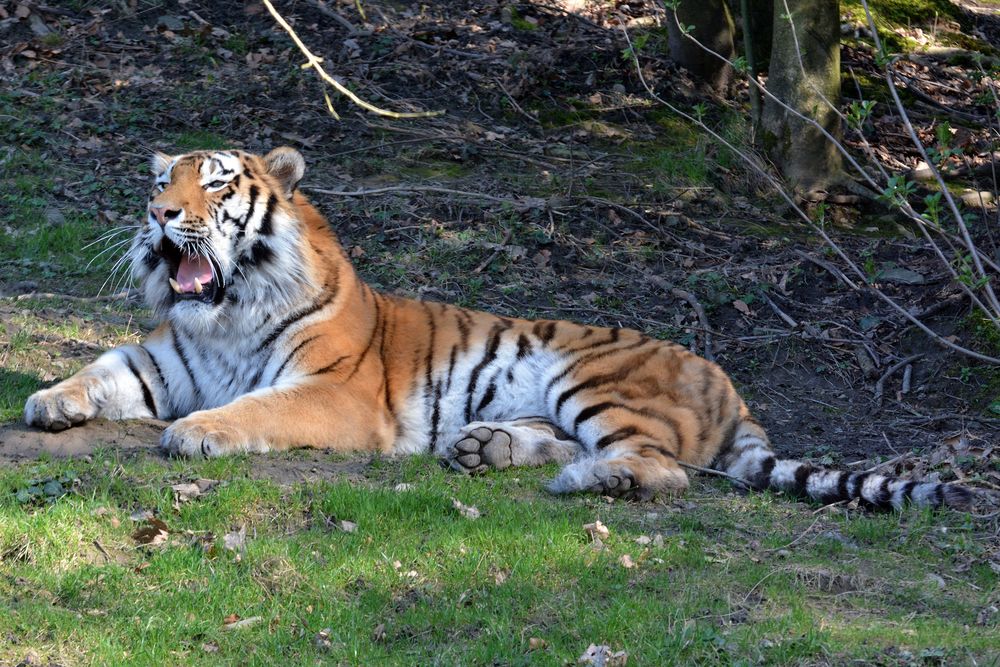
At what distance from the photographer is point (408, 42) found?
36.7ft

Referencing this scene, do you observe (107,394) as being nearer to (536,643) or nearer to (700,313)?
(536,643)

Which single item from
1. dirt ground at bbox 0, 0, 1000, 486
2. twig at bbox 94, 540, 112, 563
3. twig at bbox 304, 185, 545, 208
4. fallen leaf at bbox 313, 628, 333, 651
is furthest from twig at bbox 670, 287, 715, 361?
twig at bbox 94, 540, 112, 563

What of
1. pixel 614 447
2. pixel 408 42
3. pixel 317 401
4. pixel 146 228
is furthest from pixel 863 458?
pixel 408 42

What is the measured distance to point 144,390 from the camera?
5.45 m

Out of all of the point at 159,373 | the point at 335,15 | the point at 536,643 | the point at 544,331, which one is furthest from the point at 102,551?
the point at 335,15

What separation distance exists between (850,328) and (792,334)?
16.0 inches

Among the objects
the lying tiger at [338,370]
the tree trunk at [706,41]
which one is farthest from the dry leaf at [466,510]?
the tree trunk at [706,41]

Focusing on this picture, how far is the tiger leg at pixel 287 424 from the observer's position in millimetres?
4785

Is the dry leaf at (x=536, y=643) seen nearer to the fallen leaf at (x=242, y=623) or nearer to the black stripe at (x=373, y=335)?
the fallen leaf at (x=242, y=623)

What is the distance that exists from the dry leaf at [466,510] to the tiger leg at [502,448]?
671 millimetres

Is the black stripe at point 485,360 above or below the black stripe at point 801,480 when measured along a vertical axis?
below

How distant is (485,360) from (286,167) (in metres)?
1.45

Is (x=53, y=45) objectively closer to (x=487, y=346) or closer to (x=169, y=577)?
(x=487, y=346)

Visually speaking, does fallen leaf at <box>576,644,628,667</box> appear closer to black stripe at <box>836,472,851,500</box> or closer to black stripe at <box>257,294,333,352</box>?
black stripe at <box>836,472,851,500</box>
